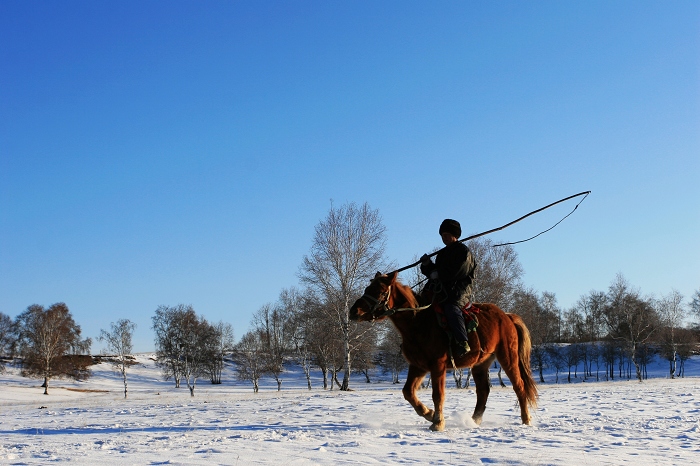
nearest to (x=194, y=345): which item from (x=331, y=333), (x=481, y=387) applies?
(x=331, y=333)

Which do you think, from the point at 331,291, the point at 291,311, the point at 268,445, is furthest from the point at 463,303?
the point at 291,311

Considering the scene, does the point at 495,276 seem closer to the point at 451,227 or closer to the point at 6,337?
the point at 451,227

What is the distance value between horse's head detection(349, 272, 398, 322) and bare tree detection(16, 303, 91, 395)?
5296cm

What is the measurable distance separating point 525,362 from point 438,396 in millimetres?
2406

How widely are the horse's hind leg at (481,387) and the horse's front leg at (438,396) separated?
4.48 ft

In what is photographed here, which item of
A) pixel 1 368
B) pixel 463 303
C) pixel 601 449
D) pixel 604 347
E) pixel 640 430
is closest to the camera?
pixel 601 449

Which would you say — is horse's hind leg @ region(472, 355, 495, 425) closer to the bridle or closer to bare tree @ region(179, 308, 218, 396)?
the bridle

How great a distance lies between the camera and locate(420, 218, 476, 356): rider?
8.59 meters

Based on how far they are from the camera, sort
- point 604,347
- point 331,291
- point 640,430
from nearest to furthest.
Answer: point 640,430
point 331,291
point 604,347

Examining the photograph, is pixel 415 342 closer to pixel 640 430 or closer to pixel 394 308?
pixel 394 308

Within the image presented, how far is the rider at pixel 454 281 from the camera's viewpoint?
8586mm

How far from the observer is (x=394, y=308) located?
28.6 ft

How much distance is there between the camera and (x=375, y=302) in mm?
8578

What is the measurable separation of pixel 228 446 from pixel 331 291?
24.9 m
